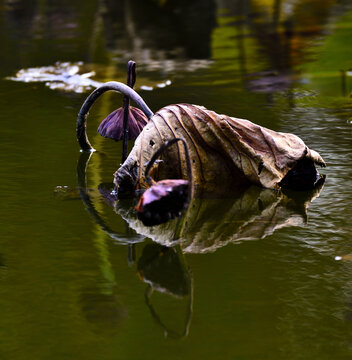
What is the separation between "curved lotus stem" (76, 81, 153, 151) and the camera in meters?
2.29

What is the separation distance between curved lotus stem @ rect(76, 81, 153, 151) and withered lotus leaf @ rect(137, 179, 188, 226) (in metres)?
0.64

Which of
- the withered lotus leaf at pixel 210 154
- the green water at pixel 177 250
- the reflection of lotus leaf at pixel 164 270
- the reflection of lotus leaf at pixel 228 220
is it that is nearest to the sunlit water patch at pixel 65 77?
the green water at pixel 177 250

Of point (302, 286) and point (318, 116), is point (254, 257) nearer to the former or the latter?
point (302, 286)

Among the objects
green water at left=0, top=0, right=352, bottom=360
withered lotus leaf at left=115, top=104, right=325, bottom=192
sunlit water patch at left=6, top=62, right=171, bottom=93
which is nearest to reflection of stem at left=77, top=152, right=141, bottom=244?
green water at left=0, top=0, right=352, bottom=360

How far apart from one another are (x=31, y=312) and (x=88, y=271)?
22cm

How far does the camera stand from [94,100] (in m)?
2.54

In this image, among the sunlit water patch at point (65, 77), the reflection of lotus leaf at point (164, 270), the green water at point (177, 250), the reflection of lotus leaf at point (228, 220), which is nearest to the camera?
the green water at point (177, 250)

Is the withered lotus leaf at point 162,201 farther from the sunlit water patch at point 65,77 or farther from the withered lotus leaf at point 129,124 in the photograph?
the sunlit water patch at point 65,77

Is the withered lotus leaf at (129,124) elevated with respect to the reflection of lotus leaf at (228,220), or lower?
elevated

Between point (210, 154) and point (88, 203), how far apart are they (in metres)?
0.37

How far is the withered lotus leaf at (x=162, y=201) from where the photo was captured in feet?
5.44

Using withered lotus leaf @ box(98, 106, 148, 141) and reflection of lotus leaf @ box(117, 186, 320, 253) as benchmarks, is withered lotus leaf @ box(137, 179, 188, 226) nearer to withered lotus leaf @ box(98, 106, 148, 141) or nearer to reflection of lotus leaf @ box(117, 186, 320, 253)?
reflection of lotus leaf @ box(117, 186, 320, 253)

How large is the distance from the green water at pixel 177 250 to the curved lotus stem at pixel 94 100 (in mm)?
58

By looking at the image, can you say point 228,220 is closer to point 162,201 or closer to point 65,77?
point 162,201
